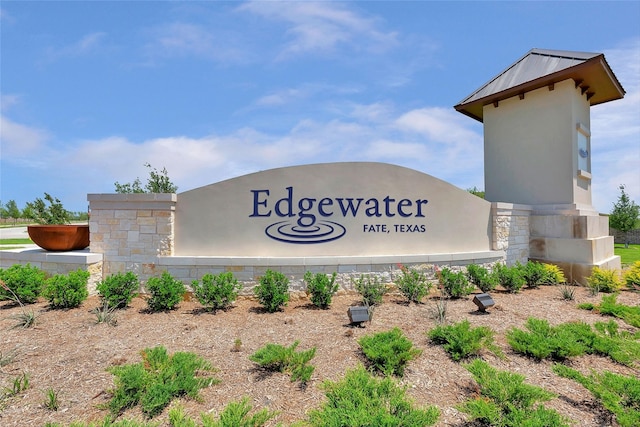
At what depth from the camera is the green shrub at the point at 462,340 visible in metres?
4.32

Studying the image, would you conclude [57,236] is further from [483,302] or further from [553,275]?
[553,275]

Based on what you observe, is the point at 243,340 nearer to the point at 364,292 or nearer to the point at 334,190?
the point at 364,292

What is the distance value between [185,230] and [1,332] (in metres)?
3.31

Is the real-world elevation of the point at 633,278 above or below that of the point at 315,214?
below

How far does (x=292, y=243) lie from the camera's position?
7.59 metres

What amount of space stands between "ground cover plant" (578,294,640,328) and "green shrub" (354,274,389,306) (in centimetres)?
407

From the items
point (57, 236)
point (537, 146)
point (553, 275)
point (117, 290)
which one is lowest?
point (553, 275)

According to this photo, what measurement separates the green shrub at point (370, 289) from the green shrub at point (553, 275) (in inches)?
196

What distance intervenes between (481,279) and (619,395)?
453cm

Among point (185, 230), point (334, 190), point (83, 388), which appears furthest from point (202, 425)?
point (334, 190)

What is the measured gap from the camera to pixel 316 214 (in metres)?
7.71

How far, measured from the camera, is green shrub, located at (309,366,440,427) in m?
2.70

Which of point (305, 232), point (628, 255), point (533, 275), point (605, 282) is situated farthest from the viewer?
point (628, 255)

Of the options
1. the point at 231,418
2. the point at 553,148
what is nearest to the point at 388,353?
the point at 231,418
